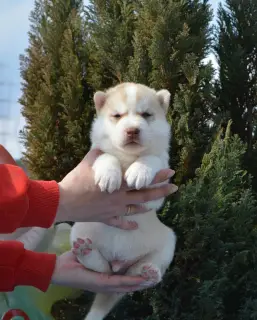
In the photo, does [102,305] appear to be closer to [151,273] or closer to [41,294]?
[151,273]

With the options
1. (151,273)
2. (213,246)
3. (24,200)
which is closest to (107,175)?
(24,200)

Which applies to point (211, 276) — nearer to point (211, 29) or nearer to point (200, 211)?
point (200, 211)

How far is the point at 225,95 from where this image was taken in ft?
12.0

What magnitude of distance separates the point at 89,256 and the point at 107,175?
15.8 inches

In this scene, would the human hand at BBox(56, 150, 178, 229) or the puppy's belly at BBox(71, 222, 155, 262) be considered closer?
the human hand at BBox(56, 150, 178, 229)

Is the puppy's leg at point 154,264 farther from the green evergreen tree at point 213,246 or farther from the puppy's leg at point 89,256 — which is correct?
the green evergreen tree at point 213,246

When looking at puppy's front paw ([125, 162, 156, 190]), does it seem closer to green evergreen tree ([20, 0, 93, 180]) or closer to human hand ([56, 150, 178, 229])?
human hand ([56, 150, 178, 229])

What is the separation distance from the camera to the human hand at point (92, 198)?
161cm

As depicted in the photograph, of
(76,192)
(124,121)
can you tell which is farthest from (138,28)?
(76,192)

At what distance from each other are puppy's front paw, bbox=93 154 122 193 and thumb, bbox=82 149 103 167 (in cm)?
2

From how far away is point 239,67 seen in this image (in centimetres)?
359

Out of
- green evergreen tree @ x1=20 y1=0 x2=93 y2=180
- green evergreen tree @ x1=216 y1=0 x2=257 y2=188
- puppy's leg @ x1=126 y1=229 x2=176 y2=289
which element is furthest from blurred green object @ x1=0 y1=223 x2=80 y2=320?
green evergreen tree @ x1=216 y1=0 x2=257 y2=188

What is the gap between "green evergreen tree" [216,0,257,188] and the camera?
3627 mm

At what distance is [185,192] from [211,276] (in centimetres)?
52
